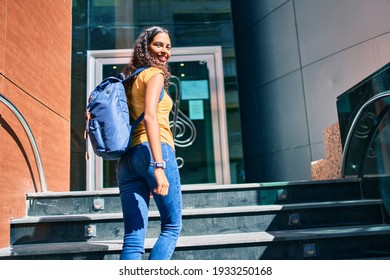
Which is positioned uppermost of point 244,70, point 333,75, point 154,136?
point 244,70

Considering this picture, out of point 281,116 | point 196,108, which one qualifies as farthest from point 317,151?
point 196,108

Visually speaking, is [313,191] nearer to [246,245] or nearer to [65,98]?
[246,245]

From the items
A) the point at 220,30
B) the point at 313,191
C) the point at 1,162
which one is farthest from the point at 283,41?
the point at 1,162

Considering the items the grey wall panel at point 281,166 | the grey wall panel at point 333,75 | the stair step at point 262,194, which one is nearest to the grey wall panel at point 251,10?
Answer: the grey wall panel at point 333,75

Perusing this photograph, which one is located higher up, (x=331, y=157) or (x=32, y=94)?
(x=32, y=94)

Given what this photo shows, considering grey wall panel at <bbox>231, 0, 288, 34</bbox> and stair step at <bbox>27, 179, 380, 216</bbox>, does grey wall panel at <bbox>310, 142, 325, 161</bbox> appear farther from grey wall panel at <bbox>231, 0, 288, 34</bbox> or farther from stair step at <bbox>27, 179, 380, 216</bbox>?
grey wall panel at <bbox>231, 0, 288, 34</bbox>

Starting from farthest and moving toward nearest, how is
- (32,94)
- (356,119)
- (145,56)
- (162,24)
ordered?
(162,24), (356,119), (32,94), (145,56)

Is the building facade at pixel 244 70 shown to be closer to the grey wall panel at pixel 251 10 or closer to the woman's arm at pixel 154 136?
the grey wall panel at pixel 251 10

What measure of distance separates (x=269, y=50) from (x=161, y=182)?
16.6ft

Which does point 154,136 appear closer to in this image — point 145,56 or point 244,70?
point 145,56

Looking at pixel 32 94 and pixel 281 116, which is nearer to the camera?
pixel 32 94

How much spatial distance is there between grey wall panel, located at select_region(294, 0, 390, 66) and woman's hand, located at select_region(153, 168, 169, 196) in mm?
4294

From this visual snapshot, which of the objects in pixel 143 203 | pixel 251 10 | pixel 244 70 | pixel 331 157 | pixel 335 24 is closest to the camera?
pixel 143 203

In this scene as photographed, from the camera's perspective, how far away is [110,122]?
1.55 meters
